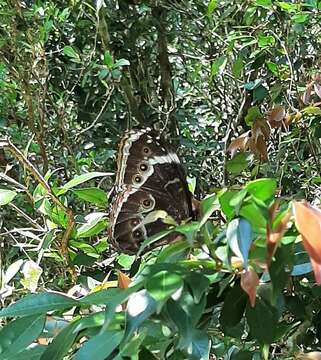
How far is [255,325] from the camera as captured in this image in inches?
24.7

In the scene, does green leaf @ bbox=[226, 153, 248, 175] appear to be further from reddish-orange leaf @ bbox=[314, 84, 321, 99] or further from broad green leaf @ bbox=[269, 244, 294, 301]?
broad green leaf @ bbox=[269, 244, 294, 301]

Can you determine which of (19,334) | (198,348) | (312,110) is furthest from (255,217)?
(312,110)

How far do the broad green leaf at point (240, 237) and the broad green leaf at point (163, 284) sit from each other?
53 mm

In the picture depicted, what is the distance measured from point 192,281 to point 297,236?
99 mm

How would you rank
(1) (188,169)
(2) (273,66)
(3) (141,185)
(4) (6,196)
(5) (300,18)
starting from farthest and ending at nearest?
1. (1) (188,169)
2. (2) (273,66)
3. (5) (300,18)
4. (3) (141,185)
5. (4) (6,196)

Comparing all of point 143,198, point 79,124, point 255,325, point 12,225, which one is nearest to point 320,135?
point 143,198

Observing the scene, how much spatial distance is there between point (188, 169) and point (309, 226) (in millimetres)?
1888

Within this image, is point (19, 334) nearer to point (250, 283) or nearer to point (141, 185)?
point (250, 283)

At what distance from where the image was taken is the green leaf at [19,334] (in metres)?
0.61

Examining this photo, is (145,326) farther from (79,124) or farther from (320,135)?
(79,124)

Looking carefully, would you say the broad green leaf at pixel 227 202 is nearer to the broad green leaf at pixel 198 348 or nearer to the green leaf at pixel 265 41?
the broad green leaf at pixel 198 348

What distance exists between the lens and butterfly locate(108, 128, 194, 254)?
1.41 meters

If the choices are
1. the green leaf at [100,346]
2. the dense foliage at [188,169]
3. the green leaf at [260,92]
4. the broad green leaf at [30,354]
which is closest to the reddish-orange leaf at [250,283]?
the dense foliage at [188,169]

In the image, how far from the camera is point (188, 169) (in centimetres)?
239
